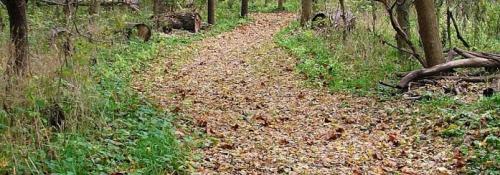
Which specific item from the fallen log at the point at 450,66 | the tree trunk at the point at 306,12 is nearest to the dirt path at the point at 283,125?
the fallen log at the point at 450,66

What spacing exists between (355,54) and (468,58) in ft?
11.2

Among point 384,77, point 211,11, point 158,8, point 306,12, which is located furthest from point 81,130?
point 211,11

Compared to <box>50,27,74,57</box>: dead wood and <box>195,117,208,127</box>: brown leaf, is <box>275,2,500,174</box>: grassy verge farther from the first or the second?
<box>50,27,74,57</box>: dead wood

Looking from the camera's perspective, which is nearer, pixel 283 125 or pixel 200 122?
pixel 200 122

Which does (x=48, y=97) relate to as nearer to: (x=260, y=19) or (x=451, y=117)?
(x=451, y=117)

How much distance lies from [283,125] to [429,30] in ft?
13.9

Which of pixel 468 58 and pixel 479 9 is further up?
pixel 479 9

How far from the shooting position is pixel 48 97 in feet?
21.0

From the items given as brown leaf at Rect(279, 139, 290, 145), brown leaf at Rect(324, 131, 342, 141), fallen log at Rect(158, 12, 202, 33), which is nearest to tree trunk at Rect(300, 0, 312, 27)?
fallen log at Rect(158, 12, 202, 33)

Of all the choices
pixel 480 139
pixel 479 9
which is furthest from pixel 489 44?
pixel 480 139

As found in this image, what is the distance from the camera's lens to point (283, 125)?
8.03 m

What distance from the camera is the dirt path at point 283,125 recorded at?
20.2ft

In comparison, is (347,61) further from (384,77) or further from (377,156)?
(377,156)

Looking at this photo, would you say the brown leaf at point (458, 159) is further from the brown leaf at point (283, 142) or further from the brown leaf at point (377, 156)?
the brown leaf at point (283, 142)
